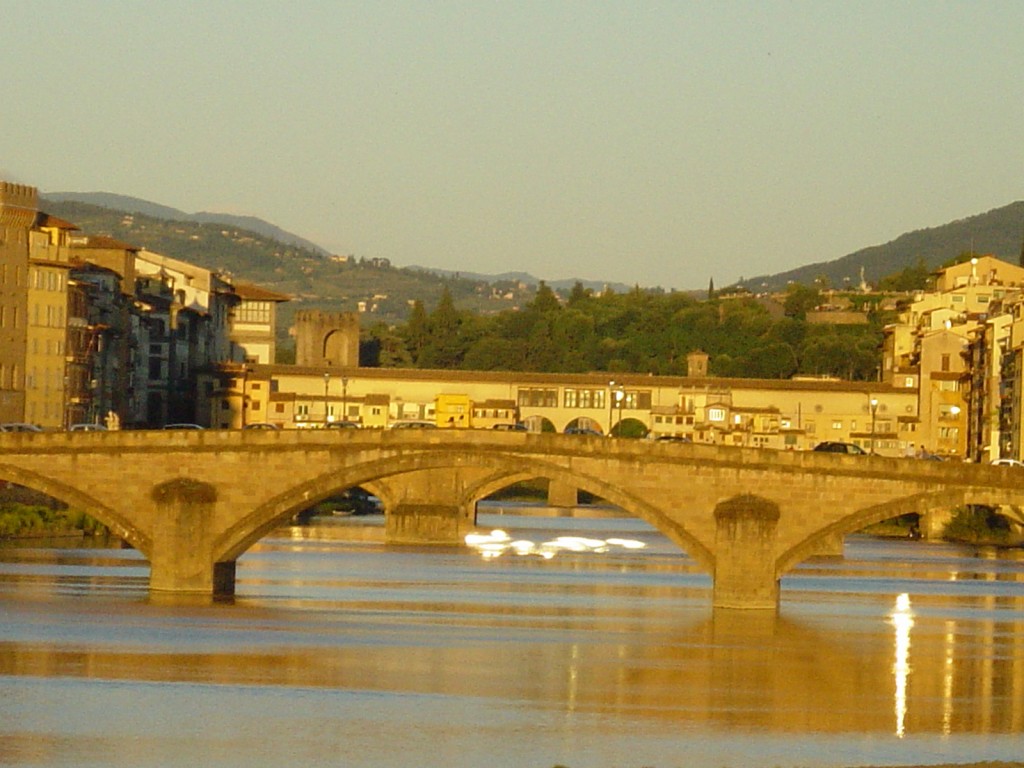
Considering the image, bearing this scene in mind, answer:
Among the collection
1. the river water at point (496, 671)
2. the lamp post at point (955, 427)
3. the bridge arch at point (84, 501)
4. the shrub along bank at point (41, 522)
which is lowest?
the river water at point (496, 671)

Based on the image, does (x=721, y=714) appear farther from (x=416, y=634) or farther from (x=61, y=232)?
(x=61, y=232)

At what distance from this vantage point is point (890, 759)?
160 ft

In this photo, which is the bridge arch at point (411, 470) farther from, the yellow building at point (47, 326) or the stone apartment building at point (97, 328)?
the yellow building at point (47, 326)

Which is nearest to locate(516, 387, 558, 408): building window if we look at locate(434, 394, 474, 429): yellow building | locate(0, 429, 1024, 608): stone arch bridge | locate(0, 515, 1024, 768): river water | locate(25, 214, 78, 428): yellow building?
locate(434, 394, 474, 429): yellow building

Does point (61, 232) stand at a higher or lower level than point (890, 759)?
higher

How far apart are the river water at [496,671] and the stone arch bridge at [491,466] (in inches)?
85.6

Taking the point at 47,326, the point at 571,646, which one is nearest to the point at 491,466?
the point at 571,646

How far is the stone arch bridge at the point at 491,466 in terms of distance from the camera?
77438 mm

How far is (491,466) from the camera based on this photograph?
3209 inches

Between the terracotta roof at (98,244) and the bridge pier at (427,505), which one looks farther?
the terracotta roof at (98,244)

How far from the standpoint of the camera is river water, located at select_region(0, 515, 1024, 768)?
164ft

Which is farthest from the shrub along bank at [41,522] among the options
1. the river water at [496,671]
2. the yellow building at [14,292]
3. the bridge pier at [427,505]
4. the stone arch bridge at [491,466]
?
the stone arch bridge at [491,466]

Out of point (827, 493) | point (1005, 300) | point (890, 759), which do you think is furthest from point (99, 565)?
point (1005, 300)

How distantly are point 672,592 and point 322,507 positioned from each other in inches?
2510
